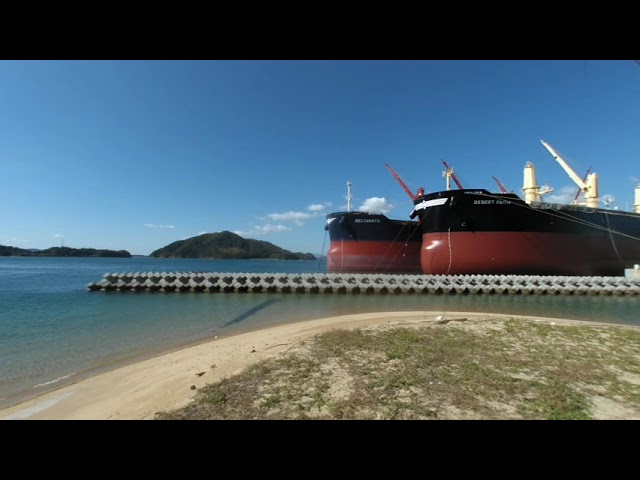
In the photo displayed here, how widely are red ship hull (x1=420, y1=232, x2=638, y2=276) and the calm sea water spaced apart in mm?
4905

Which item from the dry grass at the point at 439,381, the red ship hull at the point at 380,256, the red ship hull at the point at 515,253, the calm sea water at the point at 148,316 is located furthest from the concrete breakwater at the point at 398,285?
the dry grass at the point at 439,381

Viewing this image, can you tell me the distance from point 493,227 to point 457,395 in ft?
73.9

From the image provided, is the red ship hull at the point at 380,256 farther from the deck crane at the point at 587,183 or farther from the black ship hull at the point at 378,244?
the deck crane at the point at 587,183

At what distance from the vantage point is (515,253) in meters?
22.5

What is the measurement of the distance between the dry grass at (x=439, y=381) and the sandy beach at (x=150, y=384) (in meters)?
0.47

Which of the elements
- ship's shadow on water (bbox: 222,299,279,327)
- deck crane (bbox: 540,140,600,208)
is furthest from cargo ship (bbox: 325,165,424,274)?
deck crane (bbox: 540,140,600,208)

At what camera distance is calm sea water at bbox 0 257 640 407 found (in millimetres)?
7340

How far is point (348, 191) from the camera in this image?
39.2 meters

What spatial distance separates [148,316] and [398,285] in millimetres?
14871

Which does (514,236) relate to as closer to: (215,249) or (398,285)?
(398,285)

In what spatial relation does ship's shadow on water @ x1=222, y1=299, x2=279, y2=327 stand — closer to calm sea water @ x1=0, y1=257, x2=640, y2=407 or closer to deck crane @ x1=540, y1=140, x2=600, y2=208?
calm sea water @ x1=0, y1=257, x2=640, y2=407

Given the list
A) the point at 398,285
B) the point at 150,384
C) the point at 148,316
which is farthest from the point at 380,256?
the point at 150,384
